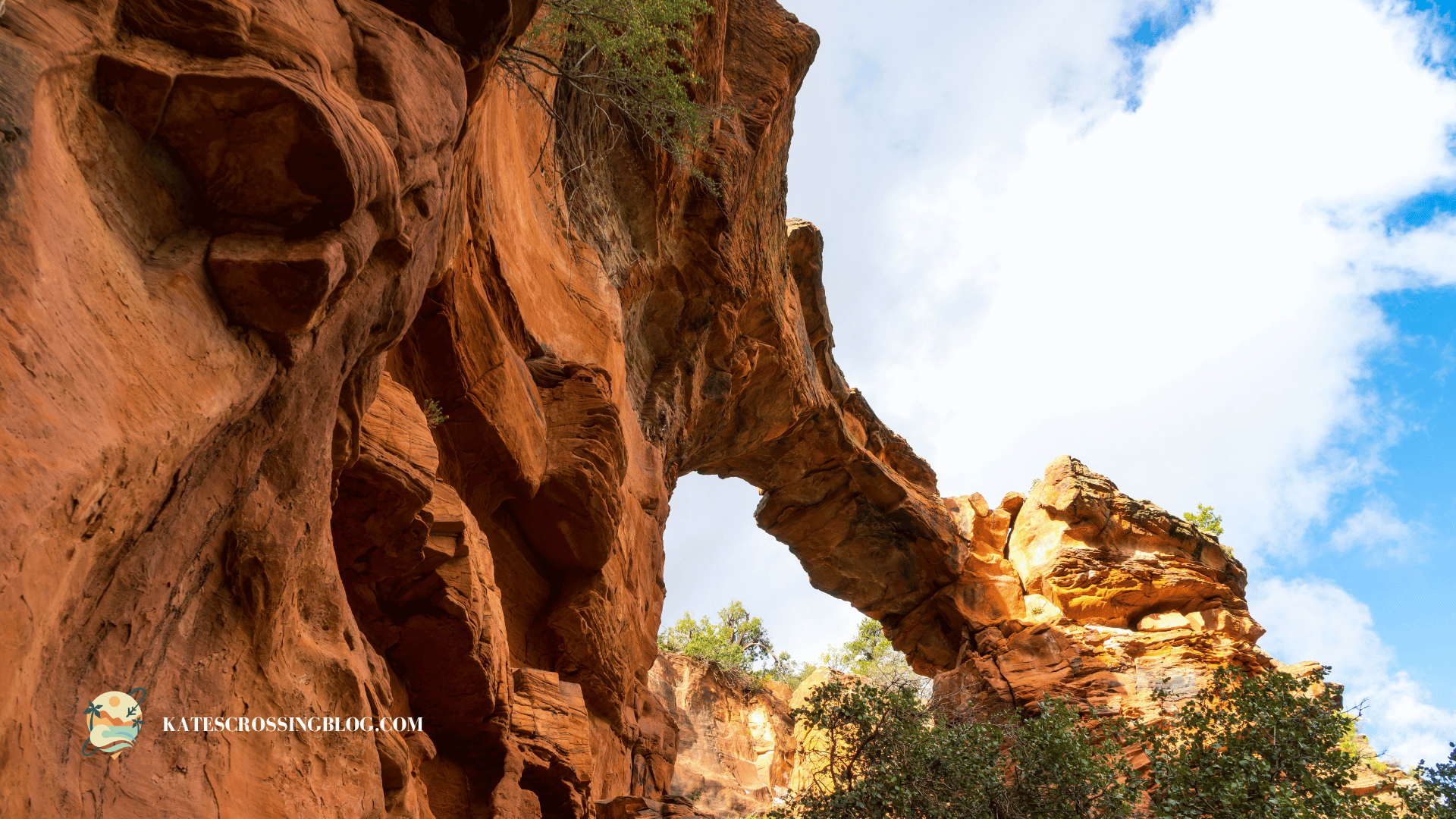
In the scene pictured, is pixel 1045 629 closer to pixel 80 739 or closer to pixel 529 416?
pixel 529 416

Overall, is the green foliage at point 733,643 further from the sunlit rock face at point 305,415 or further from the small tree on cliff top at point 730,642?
the sunlit rock face at point 305,415

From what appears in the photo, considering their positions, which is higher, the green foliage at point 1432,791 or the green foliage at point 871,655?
the green foliage at point 871,655

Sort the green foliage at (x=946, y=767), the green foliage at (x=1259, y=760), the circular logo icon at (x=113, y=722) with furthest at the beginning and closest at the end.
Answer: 1. the green foliage at (x=946, y=767)
2. the green foliage at (x=1259, y=760)
3. the circular logo icon at (x=113, y=722)

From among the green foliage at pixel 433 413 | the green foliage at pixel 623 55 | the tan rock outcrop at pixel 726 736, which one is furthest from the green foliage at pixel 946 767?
the tan rock outcrop at pixel 726 736

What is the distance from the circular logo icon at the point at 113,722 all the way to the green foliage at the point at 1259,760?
554 inches

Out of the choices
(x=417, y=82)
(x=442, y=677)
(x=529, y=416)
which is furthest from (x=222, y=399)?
(x=529, y=416)

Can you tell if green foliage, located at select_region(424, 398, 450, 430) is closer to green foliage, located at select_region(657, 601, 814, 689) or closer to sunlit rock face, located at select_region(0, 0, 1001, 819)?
sunlit rock face, located at select_region(0, 0, 1001, 819)

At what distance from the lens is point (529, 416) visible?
9406mm

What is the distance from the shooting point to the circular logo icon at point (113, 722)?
3.36m

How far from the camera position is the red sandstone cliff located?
304 cm

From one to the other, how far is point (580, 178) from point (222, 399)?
865 centimetres

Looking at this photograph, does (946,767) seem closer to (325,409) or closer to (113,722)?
(325,409)

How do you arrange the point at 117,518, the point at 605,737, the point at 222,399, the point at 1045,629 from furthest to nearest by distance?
the point at 1045,629 → the point at 605,737 → the point at 222,399 → the point at 117,518

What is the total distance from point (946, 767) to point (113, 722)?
14.6m
